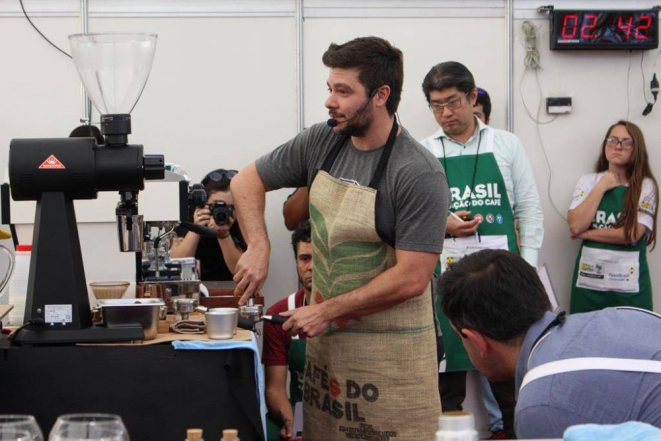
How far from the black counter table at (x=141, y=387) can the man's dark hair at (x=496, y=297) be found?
52 centimetres

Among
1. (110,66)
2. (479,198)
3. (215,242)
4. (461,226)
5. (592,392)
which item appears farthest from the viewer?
(215,242)

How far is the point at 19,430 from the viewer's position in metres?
1.32

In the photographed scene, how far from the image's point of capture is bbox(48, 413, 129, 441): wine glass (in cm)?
132

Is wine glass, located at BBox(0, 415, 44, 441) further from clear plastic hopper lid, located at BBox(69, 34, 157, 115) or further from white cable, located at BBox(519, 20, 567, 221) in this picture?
white cable, located at BBox(519, 20, 567, 221)

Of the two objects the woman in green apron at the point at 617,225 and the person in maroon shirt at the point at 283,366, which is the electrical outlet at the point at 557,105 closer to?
the woman in green apron at the point at 617,225

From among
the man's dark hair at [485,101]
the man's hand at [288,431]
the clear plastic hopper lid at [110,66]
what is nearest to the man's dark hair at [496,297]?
the clear plastic hopper lid at [110,66]

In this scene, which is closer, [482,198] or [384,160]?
[384,160]

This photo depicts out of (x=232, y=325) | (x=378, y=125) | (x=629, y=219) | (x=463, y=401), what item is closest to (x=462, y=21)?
(x=629, y=219)

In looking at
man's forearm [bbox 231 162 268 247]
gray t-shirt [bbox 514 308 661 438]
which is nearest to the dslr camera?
man's forearm [bbox 231 162 268 247]

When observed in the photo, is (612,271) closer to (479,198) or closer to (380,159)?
(479,198)

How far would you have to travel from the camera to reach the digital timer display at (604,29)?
5.06 meters

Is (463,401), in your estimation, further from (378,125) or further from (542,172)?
(378,125)

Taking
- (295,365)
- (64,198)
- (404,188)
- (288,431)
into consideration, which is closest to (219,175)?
(295,365)

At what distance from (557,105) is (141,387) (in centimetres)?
336
